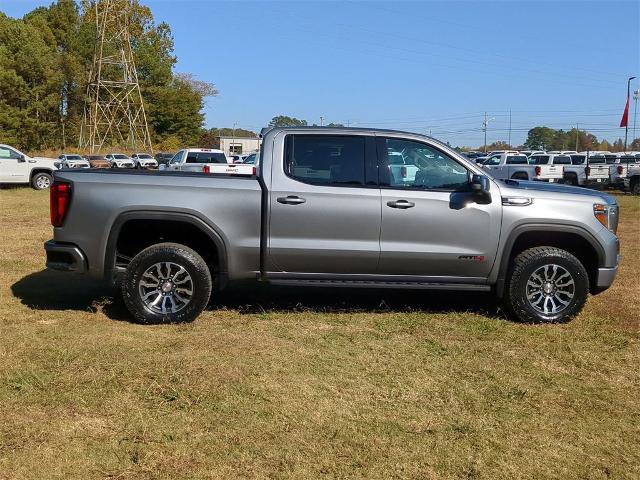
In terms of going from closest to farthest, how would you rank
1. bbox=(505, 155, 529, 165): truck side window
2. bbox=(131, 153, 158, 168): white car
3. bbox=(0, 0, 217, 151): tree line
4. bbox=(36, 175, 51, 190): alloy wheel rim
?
bbox=(36, 175, 51, 190): alloy wheel rim, bbox=(505, 155, 529, 165): truck side window, bbox=(131, 153, 158, 168): white car, bbox=(0, 0, 217, 151): tree line

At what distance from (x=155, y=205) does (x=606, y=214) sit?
13.7ft

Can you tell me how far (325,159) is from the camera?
19.5ft

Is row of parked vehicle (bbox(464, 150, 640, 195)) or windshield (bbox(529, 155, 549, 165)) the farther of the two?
windshield (bbox(529, 155, 549, 165))

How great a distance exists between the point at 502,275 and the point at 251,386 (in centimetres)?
278

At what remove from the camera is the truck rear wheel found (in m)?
5.73

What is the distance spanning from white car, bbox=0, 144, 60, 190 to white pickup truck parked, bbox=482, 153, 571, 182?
16.8 m

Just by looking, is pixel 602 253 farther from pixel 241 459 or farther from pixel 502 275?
pixel 241 459

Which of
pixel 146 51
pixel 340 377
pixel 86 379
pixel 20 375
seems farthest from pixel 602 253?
pixel 146 51

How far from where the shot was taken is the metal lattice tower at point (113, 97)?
54969 mm

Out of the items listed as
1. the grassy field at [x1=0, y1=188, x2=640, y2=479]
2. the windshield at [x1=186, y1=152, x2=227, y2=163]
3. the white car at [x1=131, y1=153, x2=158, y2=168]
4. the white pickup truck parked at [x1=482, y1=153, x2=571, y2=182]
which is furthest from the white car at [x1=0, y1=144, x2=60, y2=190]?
the white car at [x1=131, y1=153, x2=158, y2=168]

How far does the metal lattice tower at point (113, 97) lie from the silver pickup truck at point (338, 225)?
51005 millimetres

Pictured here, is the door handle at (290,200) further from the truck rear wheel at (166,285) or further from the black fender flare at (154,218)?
the truck rear wheel at (166,285)

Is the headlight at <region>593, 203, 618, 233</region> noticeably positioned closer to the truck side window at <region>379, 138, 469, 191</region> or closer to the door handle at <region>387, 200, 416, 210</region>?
the truck side window at <region>379, 138, 469, 191</region>

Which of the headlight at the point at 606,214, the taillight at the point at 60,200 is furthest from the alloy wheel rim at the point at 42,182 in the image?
the headlight at the point at 606,214
